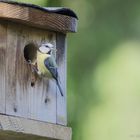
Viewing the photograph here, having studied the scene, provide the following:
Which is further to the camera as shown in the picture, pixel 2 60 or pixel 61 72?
pixel 61 72

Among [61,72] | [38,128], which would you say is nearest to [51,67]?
[61,72]

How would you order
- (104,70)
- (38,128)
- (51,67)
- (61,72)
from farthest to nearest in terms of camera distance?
(104,70) < (61,72) < (51,67) < (38,128)

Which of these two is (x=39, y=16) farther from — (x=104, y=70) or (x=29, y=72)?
(x=104, y=70)

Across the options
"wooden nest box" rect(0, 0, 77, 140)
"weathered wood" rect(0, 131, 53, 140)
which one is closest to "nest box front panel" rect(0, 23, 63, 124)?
"wooden nest box" rect(0, 0, 77, 140)

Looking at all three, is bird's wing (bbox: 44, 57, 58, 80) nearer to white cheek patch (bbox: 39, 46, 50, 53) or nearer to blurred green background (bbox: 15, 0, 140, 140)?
white cheek patch (bbox: 39, 46, 50, 53)

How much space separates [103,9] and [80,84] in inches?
30.2

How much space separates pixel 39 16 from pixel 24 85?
0.40 metres

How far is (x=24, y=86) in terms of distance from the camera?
6.20 meters

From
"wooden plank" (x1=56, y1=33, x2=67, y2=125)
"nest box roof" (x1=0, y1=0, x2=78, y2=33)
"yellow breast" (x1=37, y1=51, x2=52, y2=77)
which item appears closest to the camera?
"nest box roof" (x1=0, y1=0, x2=78, y2=33)

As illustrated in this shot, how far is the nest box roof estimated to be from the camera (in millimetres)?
6121

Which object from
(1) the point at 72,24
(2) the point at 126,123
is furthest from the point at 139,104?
(1) the point at 72,24

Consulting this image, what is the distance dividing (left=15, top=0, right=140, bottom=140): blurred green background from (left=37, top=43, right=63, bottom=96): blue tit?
248 centimetres

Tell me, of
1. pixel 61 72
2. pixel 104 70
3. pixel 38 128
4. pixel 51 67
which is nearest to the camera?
pixel 38 128

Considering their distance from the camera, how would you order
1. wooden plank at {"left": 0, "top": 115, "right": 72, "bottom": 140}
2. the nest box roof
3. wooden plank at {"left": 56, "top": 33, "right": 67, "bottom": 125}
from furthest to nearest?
1. wooden plank at {"left": 56, "top": 33, "right": 67, "bottom": 125}
2. the nest box roof
3. wooden plank at {"left": 0, "top": 115, "right": 72, "bottom": 140}
